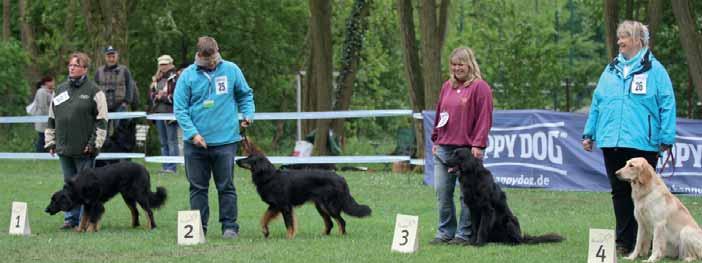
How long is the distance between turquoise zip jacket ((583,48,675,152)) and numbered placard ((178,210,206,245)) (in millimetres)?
3375

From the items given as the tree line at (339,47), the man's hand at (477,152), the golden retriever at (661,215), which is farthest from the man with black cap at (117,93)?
the golden retriever at (661,215)

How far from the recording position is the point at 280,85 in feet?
90.9

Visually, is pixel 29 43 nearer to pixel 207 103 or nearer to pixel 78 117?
pixel 78 117

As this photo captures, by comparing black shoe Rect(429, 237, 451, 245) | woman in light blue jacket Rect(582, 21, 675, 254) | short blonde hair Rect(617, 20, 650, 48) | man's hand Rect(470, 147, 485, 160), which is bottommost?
black shoe Rect(429, 237, 451, 245)

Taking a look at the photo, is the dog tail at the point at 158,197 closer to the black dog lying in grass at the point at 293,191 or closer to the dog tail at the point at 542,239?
the black dog lying in grass at the point at 293,191

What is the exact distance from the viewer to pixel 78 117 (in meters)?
10.2

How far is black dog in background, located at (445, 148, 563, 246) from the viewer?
8.52 metres

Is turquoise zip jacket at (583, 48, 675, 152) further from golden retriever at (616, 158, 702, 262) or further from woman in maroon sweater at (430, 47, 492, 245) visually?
woman in maroon sweater at (430, 47, 492, 245)

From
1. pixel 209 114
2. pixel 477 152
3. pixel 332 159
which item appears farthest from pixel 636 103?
pixel 332 159

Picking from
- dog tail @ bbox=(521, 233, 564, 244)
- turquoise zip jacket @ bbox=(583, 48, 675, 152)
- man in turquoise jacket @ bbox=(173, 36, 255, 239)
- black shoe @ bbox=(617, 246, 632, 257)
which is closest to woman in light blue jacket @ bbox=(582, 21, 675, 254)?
turquoise zip jacket @ bbox=(583, 48, 675, 152)

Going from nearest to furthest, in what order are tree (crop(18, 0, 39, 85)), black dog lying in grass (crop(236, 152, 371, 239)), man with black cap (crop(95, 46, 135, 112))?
1. black dog lying in grass (crop(236, 152, 371, 239))
2. man with black cap (crop(95, 46, 135, 112))
3. tree (crop(18, 0, 39, 85))

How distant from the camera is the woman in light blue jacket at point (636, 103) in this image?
312 inches

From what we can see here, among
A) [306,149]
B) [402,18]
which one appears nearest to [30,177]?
[306,149]

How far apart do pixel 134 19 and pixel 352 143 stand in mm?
5949
